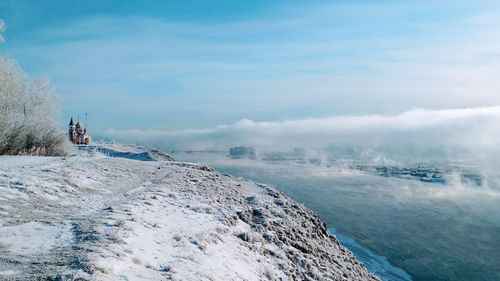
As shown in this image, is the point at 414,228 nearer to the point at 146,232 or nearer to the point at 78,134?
the point at 146,232

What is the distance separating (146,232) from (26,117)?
664 inches

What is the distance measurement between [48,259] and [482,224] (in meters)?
43.8

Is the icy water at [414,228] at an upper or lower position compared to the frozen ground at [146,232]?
lower

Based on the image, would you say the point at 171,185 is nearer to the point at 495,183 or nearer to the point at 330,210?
the point at 330,210

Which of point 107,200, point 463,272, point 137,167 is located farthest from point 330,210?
point 107,200

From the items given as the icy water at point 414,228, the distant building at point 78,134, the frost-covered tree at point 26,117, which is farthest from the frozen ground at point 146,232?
the distant building at point 78,134

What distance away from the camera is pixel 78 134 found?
61.3 meters

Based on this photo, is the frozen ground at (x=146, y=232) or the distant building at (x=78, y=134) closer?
the frozen ground at (x=146, y=232)

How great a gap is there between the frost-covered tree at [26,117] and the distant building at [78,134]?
118ft

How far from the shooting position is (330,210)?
41.1 metres

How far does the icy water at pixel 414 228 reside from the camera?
2689 centimetres

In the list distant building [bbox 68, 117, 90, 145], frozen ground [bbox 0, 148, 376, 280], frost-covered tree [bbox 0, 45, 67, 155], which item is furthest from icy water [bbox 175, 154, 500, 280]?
distant building [bbox 68, 117, 90, 145]

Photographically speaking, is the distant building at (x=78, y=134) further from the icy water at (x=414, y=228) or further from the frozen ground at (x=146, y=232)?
the frozen ground at (x=146, y=232)

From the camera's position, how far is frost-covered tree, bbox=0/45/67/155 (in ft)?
62.6
